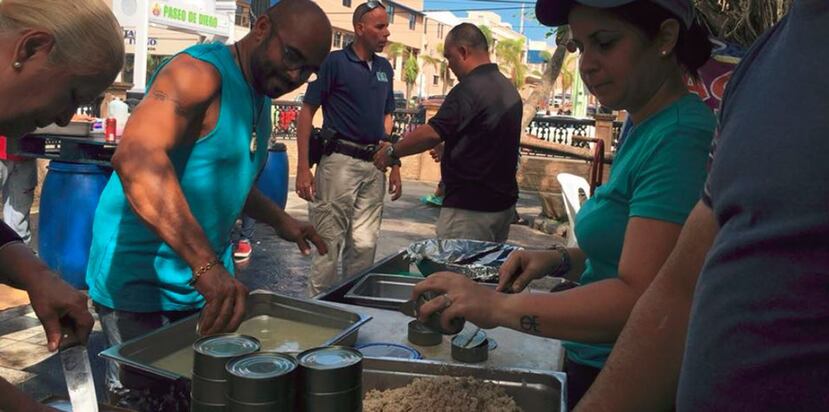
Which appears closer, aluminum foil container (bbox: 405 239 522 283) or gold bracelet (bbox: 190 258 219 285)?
gold bracelet (bbox: 190 258 219 285)

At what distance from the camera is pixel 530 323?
158 centimetres

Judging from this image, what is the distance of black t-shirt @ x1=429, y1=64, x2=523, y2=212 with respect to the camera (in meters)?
4.16

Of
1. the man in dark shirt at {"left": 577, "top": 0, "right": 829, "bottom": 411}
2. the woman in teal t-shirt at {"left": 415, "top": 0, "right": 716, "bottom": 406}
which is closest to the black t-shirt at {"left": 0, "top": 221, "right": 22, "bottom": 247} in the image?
the woman in teal t-shirt at {"left": 415, "top": 0, "right": 716, "bottom": 406}

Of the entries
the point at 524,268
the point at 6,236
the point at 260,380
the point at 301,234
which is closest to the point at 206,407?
the point at 260,380

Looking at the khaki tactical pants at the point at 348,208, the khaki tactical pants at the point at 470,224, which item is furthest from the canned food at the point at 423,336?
the khaki tactical pants at the point at 348,208

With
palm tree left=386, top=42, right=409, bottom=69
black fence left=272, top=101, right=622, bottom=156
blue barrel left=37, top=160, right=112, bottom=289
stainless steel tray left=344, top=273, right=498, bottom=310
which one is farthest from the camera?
palm tree left=386, top=42, right=409, bottom=69

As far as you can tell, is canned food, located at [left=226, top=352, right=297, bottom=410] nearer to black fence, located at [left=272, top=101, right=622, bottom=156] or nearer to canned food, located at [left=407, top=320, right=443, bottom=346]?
canned food, located at [left=407, top=320, right=443, bottom=346]

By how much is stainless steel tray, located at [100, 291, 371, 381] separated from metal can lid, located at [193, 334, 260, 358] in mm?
315

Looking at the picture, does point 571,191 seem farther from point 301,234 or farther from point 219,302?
point 219,302

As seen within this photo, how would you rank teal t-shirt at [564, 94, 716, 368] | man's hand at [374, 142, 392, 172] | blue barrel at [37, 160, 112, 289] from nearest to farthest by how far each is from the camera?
1. teal t-shirt at [564, 94, 716, 368]
2. man's hand at [374, 142, 392, 172]
3. blue barrel at [37, 160, 112, 289]

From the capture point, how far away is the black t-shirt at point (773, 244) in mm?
791

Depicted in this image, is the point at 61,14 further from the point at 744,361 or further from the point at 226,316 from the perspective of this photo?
the point at 744,361

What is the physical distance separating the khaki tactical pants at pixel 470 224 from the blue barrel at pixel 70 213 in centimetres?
259

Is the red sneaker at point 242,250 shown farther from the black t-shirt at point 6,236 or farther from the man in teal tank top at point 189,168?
the black t-shirt at point 6,236
